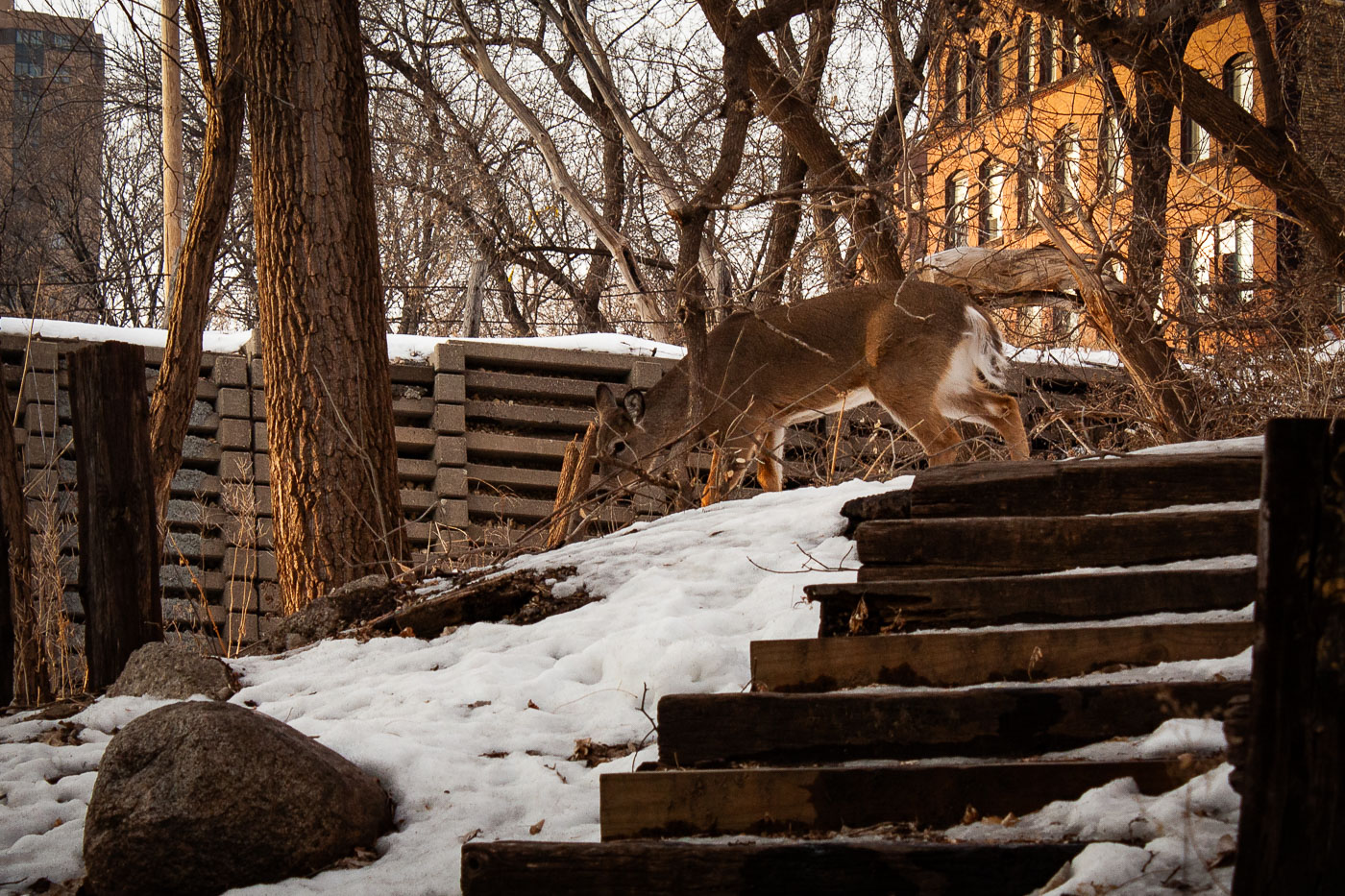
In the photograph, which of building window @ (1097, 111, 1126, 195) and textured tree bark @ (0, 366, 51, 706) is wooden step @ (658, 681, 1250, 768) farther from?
building window @ (1097, 111, 1126, 195)

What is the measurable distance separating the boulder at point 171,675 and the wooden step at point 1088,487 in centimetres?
287

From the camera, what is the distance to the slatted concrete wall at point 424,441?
38.0ft

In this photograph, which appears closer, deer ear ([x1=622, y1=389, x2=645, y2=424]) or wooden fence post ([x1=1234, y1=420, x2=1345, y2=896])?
wooden fence post ([x1=1234, y1=420, x2=1345, y2=896])

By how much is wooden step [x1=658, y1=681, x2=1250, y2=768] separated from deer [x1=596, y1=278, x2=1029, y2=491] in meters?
5.64

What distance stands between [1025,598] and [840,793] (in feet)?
3.18

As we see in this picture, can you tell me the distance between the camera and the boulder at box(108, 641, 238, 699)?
521cm

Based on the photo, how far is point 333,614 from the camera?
6227 mm

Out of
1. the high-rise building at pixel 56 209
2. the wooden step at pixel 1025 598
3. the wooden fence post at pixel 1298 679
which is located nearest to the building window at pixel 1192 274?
the wooden step at pixel 1025 598

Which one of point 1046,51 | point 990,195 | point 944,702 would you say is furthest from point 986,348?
point 944,702

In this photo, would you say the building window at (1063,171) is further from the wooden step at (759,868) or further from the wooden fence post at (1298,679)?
the wooden fence post at (1298,679)

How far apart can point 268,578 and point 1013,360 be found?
6.89 metres

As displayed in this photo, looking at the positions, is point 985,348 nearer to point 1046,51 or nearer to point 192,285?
point 1046,51

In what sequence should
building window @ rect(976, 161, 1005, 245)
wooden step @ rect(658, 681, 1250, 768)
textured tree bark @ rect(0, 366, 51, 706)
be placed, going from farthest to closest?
building window @ rect(976, 161, 1005, 245) → textured tree bark @ rect(0, 366, 51, 706) → wooden step @ rect(658, 681, 1250, 768)

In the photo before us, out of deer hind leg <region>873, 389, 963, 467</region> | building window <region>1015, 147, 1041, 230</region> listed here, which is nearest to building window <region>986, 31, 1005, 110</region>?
building window <region>1015, 147, 1041, 230</region>
